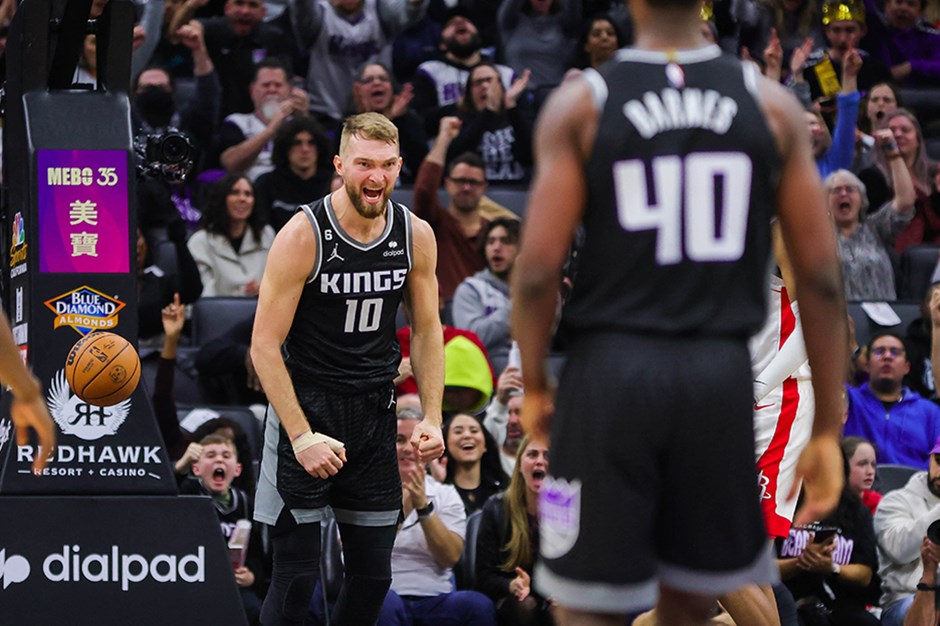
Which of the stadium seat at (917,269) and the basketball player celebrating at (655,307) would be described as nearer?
the basketball player celebrating at (655,307)

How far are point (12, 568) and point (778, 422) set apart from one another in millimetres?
3214

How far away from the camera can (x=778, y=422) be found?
6375 mm

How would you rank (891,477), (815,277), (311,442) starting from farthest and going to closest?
(891,477) → (311,442) → (815,277)

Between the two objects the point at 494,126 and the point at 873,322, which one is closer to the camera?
the point at 873,322

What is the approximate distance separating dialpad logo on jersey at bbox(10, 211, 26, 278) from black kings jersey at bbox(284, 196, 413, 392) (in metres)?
1.45

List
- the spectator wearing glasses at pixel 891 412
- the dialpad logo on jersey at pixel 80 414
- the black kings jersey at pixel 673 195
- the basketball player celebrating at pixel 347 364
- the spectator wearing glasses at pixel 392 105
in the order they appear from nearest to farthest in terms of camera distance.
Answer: the black kings jersey at pixel 673 195 → the basketball player celebrating at pixel 347 364 → the dialpad logo on jersey at pixel 80 414 → the spectator wearing glasses at pixel 891 412 → the spectator wearing glasses at pixel 392 105

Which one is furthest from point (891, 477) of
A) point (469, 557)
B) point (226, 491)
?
point (226, 491)

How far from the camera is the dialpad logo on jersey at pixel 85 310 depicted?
22.5ft

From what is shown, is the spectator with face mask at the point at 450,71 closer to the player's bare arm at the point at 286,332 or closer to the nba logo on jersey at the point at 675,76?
the player's bare arm at the point at 286,332

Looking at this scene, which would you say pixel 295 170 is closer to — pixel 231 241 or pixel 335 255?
pixel 231 241

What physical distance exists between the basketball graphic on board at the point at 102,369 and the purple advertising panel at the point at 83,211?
0.42m

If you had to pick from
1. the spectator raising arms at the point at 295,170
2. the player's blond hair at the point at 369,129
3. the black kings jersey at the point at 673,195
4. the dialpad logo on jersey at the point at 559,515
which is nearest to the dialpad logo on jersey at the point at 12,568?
the player's blond hair at the point at 369,129

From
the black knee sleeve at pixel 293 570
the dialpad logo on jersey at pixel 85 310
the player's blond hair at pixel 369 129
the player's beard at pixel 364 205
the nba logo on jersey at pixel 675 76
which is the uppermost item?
the nba logo on jersey at pixel 675 76

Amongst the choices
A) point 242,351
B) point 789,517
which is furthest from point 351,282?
point 242,351
